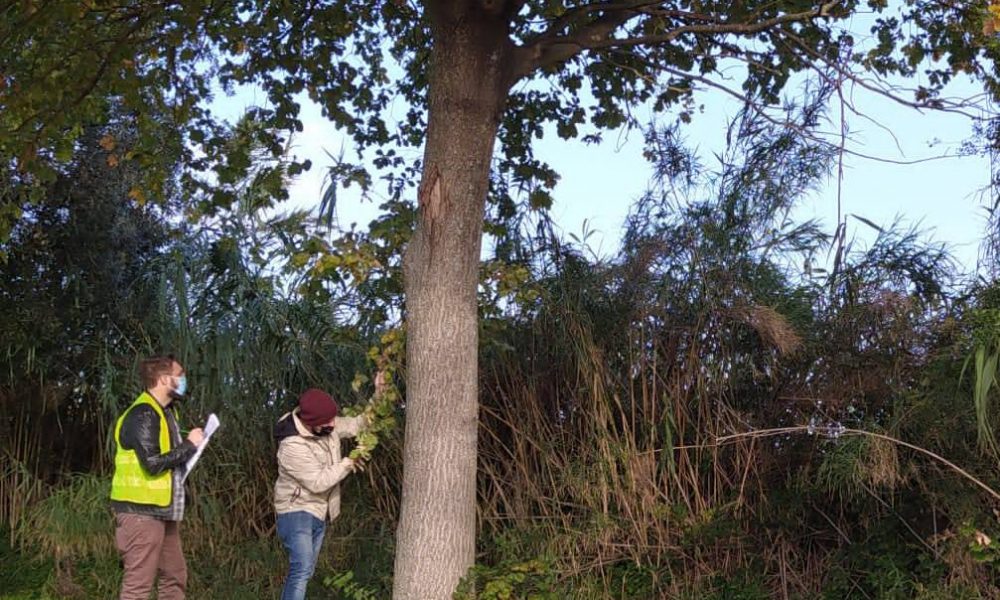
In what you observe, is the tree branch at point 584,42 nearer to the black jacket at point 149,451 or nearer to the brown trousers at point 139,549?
the black jacket at point 149,451

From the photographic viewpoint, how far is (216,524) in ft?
33.5

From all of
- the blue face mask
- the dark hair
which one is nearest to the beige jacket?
the blue face mask

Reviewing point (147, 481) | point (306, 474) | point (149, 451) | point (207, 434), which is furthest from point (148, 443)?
point (306, 474)

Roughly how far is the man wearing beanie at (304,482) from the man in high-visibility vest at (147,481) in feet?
2.41

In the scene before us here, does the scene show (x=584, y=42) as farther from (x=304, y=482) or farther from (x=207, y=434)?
(x=207, y=434)

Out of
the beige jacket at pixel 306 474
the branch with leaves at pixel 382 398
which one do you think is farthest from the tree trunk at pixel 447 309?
the branch with leaves at pixel 382 398

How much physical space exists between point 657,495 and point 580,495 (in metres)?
0.57

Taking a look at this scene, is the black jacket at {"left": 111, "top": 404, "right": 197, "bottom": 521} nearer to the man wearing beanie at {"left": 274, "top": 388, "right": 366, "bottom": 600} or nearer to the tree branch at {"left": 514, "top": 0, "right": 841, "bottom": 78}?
the man wearing beanie at {"left": 274, "top": 388, "right": 366, "bottom": 600}

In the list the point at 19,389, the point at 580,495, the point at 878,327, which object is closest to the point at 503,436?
the point at 580,495

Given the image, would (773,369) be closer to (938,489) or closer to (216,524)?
(938,489)

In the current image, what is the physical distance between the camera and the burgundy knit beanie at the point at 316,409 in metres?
7.88

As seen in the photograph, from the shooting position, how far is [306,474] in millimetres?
7828

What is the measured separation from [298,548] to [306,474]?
50cm

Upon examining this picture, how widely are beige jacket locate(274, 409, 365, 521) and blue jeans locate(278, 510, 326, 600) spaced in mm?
56
